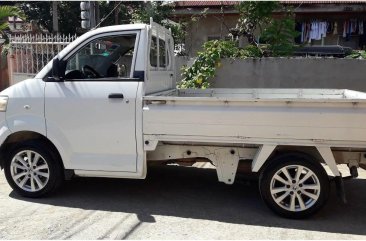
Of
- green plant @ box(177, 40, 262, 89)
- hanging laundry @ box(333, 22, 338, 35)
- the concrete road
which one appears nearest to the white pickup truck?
the concrete road

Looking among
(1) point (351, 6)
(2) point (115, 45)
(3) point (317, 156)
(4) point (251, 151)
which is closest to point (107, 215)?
(4) point (251, 151)

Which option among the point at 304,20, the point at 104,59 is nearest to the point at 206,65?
the point at 104,59

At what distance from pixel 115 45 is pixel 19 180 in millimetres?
2055

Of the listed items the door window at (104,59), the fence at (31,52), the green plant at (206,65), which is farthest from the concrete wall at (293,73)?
the fence at (31,52)

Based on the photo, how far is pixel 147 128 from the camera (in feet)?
15.3

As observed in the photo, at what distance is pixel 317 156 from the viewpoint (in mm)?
4574

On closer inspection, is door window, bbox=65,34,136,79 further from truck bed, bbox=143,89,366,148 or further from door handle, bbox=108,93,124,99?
truck bed, bbox=143,89,366,148

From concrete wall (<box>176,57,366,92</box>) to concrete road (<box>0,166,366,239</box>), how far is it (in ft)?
11.1

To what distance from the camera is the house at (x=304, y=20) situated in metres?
13.0

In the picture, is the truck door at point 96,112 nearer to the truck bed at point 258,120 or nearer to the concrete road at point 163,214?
the truck bed at point 258,120

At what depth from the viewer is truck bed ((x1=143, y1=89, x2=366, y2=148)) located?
423cm

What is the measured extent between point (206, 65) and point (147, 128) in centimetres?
456

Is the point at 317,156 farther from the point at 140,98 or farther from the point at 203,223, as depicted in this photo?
the point at 140,98

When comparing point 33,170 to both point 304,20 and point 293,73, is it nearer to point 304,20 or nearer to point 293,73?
point 293,73
